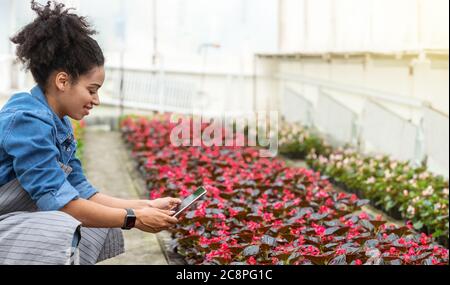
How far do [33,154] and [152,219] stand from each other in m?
0.57

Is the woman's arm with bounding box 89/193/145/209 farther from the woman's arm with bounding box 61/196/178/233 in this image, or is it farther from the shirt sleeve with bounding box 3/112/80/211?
the shirt sleeve with bounding box 3/112/80/211

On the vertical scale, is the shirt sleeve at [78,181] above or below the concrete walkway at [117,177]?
above

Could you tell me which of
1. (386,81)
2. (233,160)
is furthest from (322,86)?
(233,160)

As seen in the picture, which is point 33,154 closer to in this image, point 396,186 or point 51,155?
point 51,155

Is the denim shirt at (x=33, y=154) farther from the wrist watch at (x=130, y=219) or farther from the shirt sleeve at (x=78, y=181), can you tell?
the shirt sleeve at (x=78, y=181)

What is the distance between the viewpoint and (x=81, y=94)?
2844 mm

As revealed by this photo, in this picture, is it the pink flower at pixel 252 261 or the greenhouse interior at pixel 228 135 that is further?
the pink flower at pixel 252 261

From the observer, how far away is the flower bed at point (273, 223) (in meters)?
3.49

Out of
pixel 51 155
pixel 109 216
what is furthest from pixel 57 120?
pixel 109 216

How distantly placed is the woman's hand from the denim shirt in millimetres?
299

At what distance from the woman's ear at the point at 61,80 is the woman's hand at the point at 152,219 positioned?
561 millimetres

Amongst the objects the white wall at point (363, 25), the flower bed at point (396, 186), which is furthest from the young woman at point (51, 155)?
the white wall at point (363, 25)

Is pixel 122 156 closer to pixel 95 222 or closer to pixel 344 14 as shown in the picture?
pixel 344 14
